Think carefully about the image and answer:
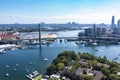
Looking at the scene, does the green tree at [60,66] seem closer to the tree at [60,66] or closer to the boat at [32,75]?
the tree at [60,66]

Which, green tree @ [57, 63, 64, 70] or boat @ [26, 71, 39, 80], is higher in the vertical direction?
green tree @ [57, 63, 64, 70]

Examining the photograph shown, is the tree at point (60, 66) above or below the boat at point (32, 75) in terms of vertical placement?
above

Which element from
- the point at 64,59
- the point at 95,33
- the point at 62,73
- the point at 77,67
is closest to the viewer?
the point at 62,73

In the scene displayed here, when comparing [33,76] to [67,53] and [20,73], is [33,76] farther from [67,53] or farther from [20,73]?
[67,53]

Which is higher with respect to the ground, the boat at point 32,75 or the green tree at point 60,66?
the green tree at point 60,66

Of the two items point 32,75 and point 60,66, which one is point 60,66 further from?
point 32,75

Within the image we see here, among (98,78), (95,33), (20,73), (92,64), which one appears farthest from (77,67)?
(95,33)

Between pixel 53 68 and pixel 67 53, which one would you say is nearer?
pixel 53 68

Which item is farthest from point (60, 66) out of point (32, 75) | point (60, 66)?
point (32, 75)

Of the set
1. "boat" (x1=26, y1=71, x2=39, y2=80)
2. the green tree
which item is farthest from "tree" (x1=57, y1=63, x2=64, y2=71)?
"boat" (x1=26, y1=71, x2=39, y2=80)

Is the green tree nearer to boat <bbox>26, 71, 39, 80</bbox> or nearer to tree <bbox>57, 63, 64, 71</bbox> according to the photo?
tree <bbox>57, 63, 64, 71</bbox>

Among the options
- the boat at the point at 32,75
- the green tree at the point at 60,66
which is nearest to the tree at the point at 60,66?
the green tree at the point at 60,66
